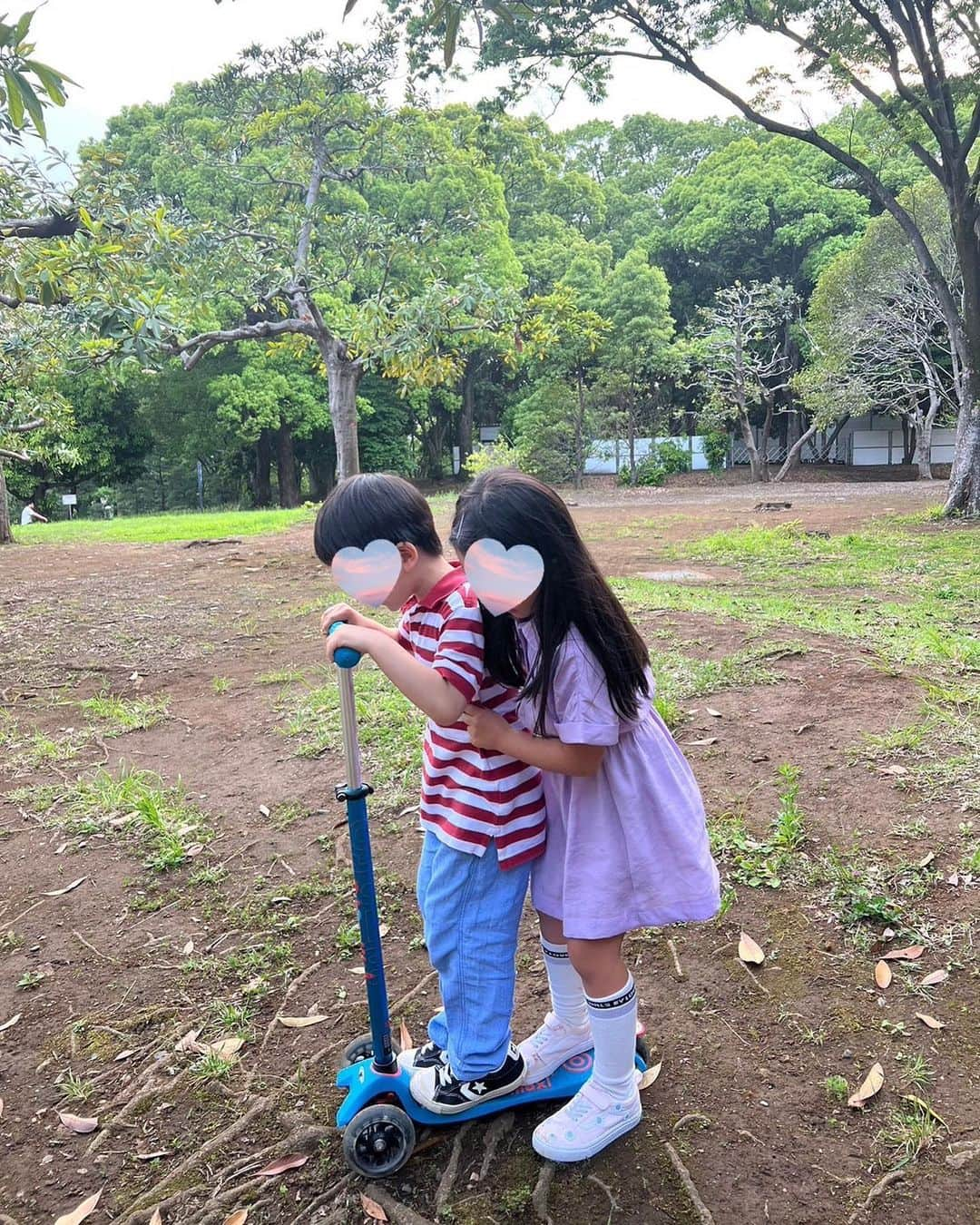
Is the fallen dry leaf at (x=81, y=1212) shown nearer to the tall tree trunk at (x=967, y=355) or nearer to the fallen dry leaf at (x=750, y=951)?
the fallen dry leaf at (x=750, y=951)

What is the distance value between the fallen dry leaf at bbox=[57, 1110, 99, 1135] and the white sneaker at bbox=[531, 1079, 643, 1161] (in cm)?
93

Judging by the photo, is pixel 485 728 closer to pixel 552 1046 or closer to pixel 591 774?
pixel 591 774

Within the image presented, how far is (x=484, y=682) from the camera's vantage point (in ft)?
5.05

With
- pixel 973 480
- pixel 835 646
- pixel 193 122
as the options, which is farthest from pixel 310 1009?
pixel 193 122

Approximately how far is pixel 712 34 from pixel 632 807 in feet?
35.5

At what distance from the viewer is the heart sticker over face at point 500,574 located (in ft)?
4.52

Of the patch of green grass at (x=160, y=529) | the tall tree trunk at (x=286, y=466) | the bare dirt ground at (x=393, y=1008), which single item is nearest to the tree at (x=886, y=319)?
the patch of green grass at (x=160, y=529)

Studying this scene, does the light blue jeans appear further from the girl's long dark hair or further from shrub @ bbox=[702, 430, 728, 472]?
shrub @ bbox=[702, 430, 728, 472]

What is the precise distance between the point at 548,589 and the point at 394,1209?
113 cm

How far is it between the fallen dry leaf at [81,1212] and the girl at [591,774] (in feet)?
2.73

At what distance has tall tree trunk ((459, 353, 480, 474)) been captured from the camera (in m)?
25.5

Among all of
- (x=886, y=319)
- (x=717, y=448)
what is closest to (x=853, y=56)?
(x=886, y=319)

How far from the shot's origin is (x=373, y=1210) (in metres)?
1.55

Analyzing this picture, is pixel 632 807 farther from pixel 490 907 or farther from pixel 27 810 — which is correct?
pixel 27 810
